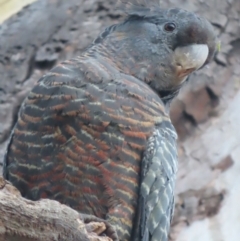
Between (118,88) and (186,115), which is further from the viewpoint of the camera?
(186,115)

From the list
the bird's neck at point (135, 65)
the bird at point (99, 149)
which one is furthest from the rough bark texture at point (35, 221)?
the bird's neck at point (135, 65)

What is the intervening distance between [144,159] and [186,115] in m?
1.14

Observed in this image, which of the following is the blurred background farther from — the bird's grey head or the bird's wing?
the bird's wing

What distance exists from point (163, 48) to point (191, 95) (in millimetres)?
777

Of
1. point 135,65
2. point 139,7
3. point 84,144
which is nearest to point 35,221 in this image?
point 84,144

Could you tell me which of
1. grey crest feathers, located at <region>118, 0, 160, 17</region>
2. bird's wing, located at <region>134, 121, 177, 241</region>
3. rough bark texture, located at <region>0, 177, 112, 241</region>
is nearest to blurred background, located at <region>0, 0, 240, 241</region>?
grey crest feathers, located at <region>118, 0, 160, 17</region>

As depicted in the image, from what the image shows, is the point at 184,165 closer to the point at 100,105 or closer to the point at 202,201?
the point at 202,201

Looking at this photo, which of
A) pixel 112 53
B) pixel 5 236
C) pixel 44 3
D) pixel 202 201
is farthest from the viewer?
pixel 44 3

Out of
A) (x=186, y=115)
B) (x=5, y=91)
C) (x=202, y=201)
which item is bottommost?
(x=202, y=201)

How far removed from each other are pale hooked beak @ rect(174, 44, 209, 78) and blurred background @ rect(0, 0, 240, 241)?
28.6 inches

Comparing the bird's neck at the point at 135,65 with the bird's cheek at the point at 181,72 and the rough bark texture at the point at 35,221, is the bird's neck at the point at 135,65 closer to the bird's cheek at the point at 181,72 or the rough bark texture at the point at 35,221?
the bird's cheek at the point at 181,72

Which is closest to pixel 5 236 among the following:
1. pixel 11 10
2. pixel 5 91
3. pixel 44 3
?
pixel 5 91

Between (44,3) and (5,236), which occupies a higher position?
(5,236)

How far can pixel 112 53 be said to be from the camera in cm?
296
